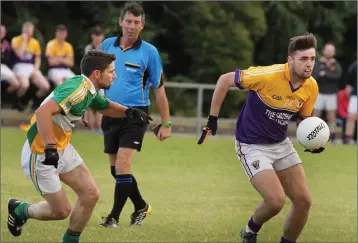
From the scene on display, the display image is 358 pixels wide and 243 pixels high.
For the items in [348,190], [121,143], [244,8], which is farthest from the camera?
[244,8]

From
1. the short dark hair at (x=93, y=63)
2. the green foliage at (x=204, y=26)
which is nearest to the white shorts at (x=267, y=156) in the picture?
the short dark hair at (x=93, y=63)

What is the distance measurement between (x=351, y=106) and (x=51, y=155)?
43.3 ft

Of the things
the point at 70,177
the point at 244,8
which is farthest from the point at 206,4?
the point at 70,177

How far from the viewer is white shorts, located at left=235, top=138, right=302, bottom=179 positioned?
8.87m

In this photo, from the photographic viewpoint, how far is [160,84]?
10422 millimetres

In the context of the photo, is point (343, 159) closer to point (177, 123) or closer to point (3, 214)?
point (177, 123)

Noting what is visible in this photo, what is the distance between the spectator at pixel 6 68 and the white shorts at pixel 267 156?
1163 cm

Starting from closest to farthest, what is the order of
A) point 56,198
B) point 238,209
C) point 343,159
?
point 56,198 < point 238,209 < point 343,159

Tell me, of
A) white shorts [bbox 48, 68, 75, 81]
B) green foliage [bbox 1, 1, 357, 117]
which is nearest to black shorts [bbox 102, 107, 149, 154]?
white shorts [bbox 48, 68, 75, 81]

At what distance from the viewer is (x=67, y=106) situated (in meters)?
8.03

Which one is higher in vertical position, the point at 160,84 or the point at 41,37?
the point at 160,84

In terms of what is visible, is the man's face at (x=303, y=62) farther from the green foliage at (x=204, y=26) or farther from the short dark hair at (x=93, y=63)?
the green foliage at (x=204, y=26)

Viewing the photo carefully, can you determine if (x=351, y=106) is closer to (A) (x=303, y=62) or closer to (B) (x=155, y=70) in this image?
(B) (x=155, y=70)

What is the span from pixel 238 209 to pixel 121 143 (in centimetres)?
229
